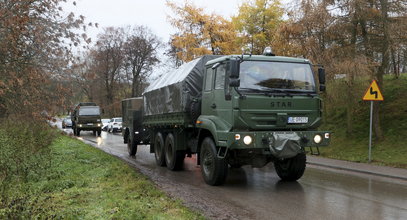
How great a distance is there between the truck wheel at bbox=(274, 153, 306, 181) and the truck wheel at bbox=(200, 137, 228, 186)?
1800mm

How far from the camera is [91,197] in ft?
24.0

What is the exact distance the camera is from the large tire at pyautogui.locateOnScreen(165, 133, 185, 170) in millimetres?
11492

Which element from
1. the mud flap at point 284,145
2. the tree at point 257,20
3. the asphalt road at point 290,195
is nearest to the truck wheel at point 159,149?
the asphalt road at point 290,195

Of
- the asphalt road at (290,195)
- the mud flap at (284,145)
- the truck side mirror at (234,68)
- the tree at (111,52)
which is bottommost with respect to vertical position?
the asphalt road at (290,195)

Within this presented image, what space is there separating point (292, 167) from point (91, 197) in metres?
4.72

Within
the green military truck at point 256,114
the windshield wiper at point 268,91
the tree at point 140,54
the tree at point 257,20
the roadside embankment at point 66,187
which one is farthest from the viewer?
the tree at point 140,54

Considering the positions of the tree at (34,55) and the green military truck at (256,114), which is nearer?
the green military truck at (256,114)

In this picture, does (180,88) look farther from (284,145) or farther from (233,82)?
(284,145)

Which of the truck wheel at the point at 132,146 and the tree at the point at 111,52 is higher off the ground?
the tree at the point at 111,52

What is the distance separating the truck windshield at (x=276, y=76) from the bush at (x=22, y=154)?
15.6 ft

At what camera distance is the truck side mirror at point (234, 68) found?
26.4 ft

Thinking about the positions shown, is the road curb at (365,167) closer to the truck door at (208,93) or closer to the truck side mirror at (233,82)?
the truck door at (208,93)

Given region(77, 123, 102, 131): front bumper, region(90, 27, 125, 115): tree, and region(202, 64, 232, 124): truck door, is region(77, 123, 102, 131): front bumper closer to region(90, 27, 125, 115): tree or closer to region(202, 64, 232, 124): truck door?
region(90, 27, 125, 115): tree

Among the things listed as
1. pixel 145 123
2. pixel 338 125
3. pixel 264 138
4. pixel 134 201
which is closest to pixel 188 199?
pixel 134 201
